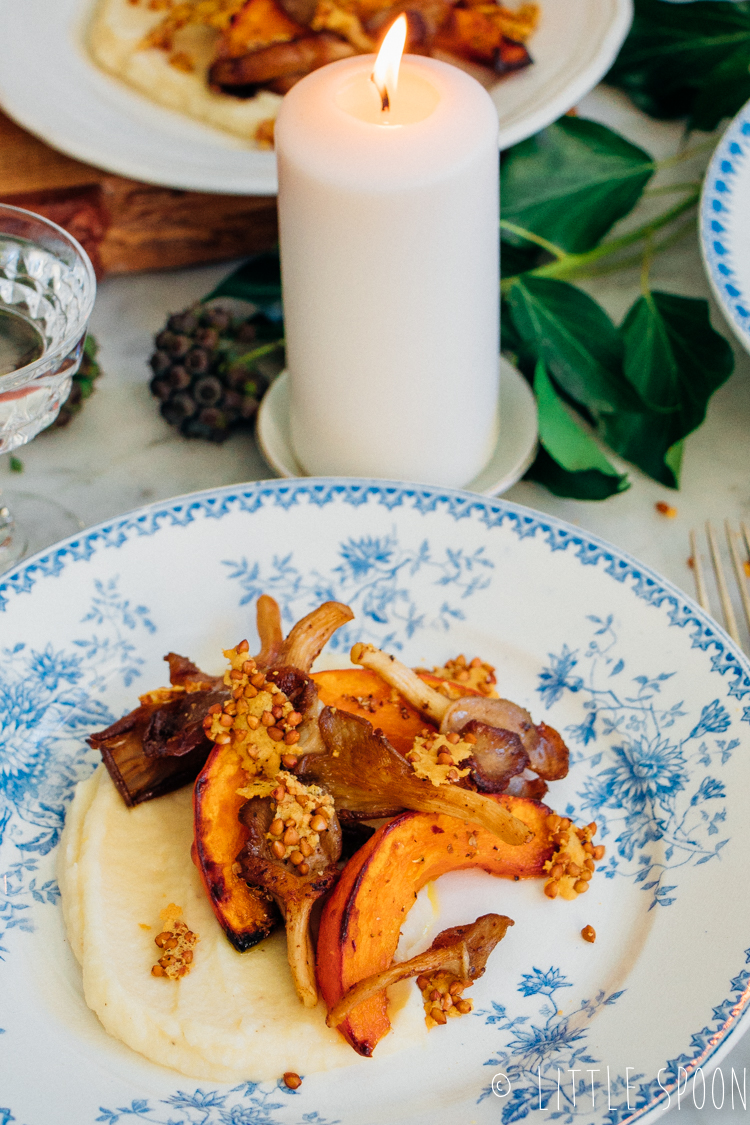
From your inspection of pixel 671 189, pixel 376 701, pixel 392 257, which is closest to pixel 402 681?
pixel 376 701

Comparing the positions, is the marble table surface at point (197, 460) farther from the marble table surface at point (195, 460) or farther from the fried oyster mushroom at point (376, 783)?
the fried oyster mushroom at point (376, 783)

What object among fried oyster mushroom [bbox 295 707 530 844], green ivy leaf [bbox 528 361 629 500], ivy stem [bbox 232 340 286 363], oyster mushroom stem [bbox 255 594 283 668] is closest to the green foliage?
green ivy leaf [bbox 528 361 629 500]

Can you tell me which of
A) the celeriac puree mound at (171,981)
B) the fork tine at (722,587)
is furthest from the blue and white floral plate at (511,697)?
the fork tine at (722,587)

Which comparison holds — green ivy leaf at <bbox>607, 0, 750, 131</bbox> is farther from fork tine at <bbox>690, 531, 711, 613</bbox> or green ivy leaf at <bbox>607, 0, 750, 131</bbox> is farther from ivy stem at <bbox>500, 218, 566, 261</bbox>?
fork tine at <bbox>690, 531, 711, 613</bbox>

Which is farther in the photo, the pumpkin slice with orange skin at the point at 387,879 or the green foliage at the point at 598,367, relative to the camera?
the green foliage at the point at 598,367

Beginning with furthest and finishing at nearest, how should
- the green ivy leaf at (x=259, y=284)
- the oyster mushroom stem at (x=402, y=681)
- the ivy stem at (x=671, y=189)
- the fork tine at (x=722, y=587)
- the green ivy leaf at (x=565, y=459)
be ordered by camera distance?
the ivy stem at (x=671, y=189) < the green ivy leaf at (x=259, y=284) < the green ivy leaf at (x=565, y=459) < the fork tine at (x=722, y=587) < the oyster mushroom stem at (x=402, y=681)

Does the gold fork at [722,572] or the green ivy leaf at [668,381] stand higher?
the green ivy leaf at [668,381]
